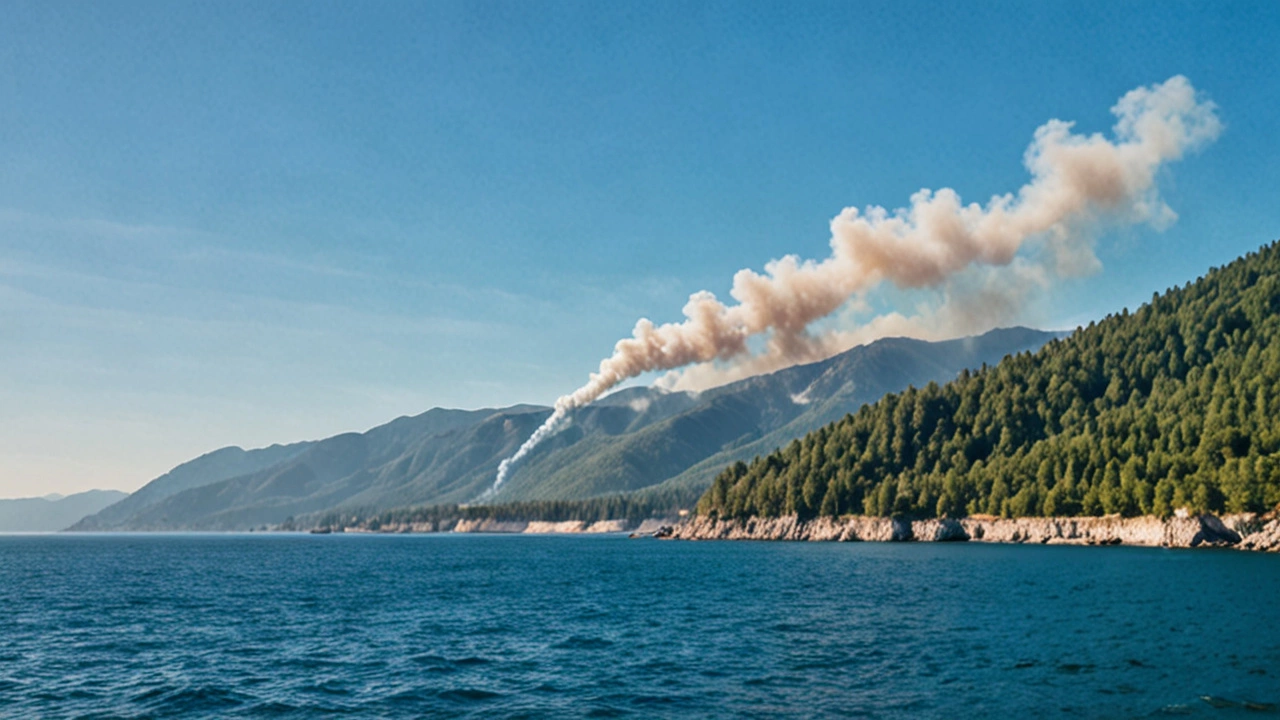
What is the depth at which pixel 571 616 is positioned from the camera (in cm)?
7131

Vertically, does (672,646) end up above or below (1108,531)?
below

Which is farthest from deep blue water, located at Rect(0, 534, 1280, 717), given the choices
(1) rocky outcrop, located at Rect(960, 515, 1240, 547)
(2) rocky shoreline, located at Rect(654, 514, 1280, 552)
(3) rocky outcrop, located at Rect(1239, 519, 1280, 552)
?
(1) rocky outcrop, located at Rect(960, 515, 1240, 547)

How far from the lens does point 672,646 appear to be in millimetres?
54594

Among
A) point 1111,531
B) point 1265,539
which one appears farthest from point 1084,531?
point 1265,539

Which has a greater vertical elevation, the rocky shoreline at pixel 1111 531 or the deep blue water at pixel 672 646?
the rocky shoreline at pixel 1111 531

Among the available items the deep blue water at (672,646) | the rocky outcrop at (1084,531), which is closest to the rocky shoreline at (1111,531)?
the rocky outcrop at (1084,531)

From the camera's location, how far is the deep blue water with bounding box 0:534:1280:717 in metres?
39.3

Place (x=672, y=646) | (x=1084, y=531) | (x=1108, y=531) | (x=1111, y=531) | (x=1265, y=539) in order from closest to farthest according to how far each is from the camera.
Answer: (x=672, y=646) → (x=1265, y=539) → (x=1111, y=531) → (x=1108, y=531) → (x=1084, y=531)

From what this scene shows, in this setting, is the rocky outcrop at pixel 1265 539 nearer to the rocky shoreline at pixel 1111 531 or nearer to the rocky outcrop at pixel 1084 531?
the rocky shoreline at pixel 1111 531

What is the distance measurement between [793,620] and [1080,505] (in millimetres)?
128742

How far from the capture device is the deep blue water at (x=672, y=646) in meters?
39.3

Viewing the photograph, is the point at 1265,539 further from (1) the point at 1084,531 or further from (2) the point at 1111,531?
(1) the point at 1084,531

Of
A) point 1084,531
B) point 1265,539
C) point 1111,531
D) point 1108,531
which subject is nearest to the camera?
point 1265,539

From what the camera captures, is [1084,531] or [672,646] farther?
[1084,531]
